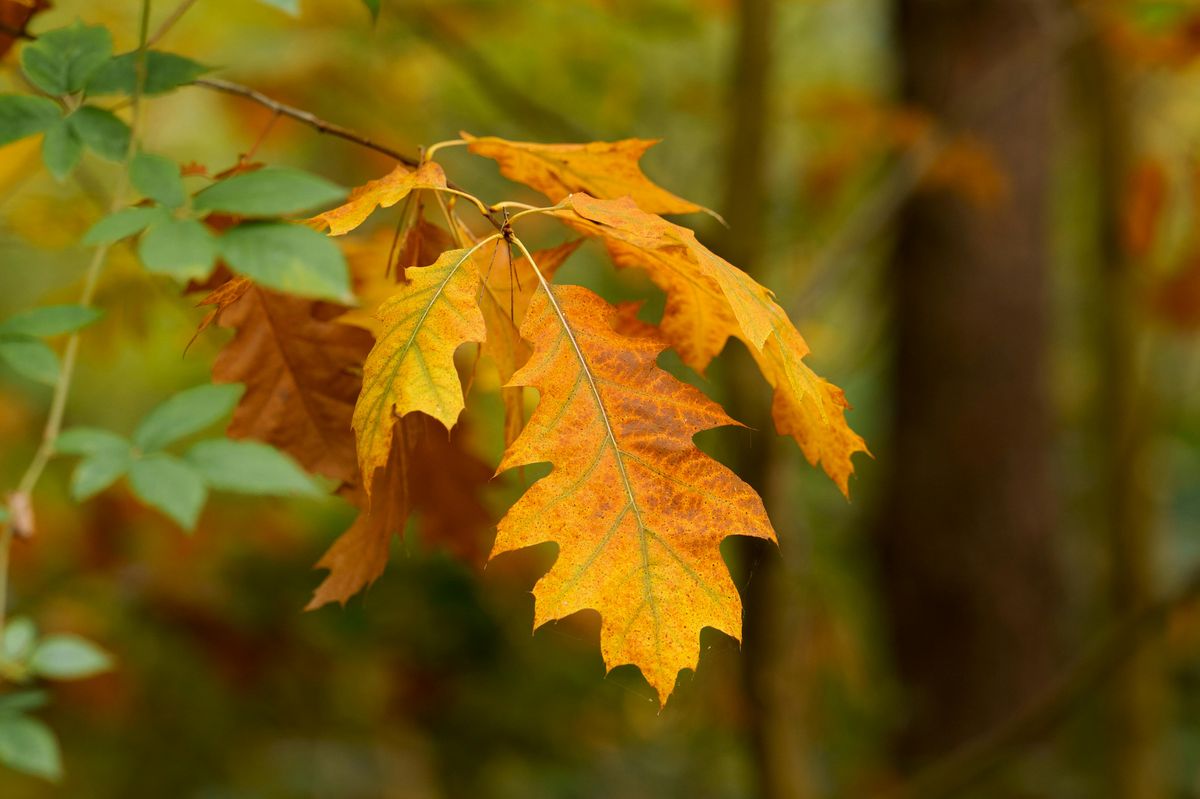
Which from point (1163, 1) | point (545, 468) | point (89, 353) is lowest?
point (545, 468)

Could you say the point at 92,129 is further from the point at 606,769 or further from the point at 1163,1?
the point at 606,769

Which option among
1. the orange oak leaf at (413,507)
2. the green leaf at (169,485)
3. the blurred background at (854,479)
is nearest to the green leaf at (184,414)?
the green leaf at (169,485)

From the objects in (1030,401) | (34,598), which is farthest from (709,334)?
(1030,401)

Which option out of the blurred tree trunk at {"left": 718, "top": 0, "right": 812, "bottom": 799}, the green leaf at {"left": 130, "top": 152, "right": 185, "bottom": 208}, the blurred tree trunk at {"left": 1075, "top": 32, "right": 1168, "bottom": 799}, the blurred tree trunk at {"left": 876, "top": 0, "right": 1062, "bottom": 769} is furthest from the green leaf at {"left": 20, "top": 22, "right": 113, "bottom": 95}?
the blurred tree trunk at {"left": 1075, "top": 32, "right": 1168, "bottom": 799}

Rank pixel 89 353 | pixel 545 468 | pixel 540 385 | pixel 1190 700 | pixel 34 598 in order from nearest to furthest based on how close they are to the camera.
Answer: pixel 540 385 → pixel 89 353 → pixel 545 468 → pixel 34 598 → pixel 1190 700

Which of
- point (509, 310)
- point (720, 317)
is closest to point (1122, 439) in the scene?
point (720, 317)

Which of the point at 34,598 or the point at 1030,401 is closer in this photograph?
the point at 34,598

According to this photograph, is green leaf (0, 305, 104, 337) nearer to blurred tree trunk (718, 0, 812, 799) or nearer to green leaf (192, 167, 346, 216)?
green leaf (192, 167, 346, 216)

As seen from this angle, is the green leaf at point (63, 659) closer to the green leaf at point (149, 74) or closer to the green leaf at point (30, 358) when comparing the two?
the green leaf at point (30, 358)
